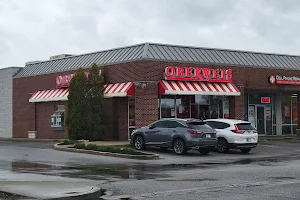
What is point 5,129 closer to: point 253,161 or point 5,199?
point 253,161

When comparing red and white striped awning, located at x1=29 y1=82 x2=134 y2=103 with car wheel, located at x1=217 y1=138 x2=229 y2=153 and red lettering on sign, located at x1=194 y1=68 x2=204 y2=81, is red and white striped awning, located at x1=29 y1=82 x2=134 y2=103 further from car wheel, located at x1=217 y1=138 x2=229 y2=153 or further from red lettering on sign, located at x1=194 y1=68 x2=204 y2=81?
car wheel, located at x1=217 y1=138 x2=229 y2=153

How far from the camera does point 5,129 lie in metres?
43.5

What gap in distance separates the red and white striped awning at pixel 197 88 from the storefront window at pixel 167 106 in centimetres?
151

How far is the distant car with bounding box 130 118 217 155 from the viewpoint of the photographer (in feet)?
75.3

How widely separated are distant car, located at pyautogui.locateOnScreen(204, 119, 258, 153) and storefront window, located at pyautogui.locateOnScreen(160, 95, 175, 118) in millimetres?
6119

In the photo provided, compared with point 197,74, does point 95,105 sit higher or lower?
lower

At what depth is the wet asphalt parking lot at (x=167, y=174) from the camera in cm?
1200

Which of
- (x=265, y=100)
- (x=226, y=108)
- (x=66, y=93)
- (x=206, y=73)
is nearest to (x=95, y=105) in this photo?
(x=66, y=93)

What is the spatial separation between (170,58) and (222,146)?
7781 millimetres

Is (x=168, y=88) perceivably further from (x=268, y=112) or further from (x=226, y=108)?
(x=268, y=112)

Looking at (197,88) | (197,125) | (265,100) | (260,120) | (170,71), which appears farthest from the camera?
(265,100)

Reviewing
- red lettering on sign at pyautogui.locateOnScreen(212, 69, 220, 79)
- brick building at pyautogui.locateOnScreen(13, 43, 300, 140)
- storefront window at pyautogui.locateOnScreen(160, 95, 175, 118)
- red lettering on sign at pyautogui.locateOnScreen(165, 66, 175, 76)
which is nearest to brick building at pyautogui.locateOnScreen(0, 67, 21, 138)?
brick building at pyautogui.locateOnScreen(13, 43, 300, 140)

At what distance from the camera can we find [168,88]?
95.8 feet

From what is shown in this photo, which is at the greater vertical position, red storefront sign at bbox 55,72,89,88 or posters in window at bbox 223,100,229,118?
red storefront sign at bbox 55,72,89,88
